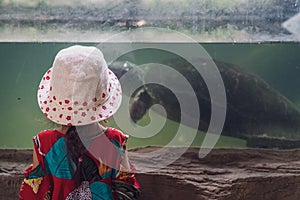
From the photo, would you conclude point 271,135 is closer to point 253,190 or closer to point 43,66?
point 253,190

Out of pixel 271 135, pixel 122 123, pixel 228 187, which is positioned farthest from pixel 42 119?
pixel 271 135

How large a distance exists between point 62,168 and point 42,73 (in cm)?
73

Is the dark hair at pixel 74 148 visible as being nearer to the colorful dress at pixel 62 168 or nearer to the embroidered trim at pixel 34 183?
the colorful dress at pixel 62 168

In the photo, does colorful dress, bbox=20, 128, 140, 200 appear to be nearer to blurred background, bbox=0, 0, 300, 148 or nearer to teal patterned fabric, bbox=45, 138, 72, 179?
teal patterned fabric, bbox=45, 138, 72, 179

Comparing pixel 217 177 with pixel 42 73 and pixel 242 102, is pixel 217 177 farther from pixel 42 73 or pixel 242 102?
pixel 42 73

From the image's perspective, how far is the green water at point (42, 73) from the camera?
1.75 m

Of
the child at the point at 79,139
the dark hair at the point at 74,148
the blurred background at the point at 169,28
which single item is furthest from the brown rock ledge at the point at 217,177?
the dark hair at the point at 74,148

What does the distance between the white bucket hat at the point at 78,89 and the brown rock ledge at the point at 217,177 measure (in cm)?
55

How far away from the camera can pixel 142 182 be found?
1.59 meters

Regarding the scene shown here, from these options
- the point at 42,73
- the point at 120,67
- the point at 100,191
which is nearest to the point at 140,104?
the point at 120,67

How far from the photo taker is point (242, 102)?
70.3 inches

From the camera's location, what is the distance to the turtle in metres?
1.77

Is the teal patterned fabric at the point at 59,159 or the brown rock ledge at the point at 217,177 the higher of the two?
the teal patterned fabric at the point at 59,159

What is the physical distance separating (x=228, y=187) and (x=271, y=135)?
0.39 metres
